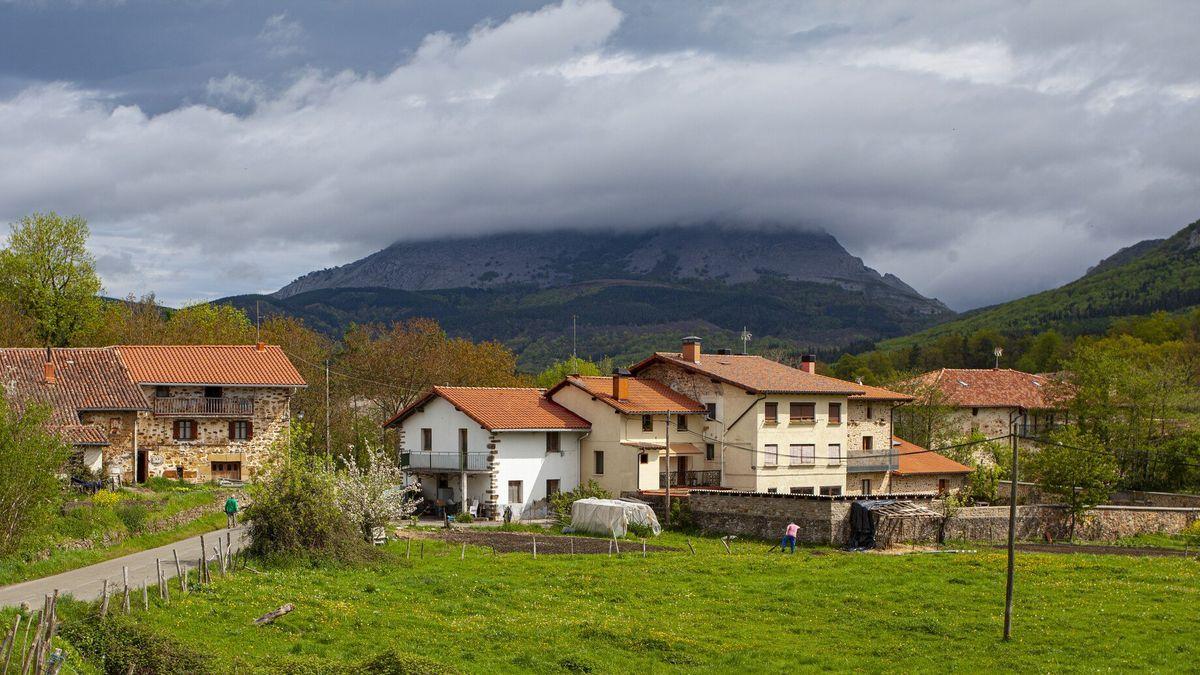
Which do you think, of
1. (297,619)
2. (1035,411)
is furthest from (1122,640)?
(1035,411)

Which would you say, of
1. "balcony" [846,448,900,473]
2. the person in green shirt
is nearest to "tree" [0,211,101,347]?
the person in green shirt

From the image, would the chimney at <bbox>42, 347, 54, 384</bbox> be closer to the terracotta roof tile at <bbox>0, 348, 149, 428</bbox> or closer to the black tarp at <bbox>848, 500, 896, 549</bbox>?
the terracotta roof tile at <bbox>0, 348, 149, 428</bbox>

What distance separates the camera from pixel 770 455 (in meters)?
61.5

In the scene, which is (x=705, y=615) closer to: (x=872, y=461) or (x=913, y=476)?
(x=872, y=461)

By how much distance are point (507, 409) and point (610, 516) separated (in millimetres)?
12004

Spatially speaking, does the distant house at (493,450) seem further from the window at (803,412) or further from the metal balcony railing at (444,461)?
the window at (803,412)

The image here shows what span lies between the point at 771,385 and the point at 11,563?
132ft

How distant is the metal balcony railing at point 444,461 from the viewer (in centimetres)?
5734

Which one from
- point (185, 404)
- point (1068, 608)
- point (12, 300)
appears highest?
point (12, 300)

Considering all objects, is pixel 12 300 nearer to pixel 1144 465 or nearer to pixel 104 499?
pixel 104 499

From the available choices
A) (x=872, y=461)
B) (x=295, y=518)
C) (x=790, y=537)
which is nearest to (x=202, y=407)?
(x=295, y=518)

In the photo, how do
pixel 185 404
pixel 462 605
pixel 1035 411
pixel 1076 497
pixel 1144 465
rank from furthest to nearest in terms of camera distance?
pixel 1035 411 → pixel 1144 465 → pixel 185 404 → pixel 1076 497 → pixel 462 605

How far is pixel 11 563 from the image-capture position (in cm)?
→ 3322

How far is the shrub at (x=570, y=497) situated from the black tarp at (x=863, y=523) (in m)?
12.8
